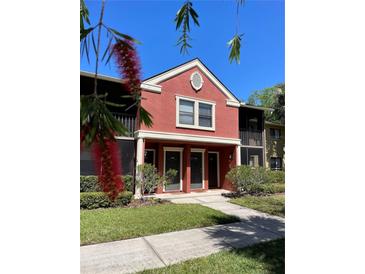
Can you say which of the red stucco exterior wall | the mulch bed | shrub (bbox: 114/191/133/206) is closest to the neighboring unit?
the red stucco exterior wall

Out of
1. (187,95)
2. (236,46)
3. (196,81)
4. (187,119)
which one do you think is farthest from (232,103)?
(236,46)

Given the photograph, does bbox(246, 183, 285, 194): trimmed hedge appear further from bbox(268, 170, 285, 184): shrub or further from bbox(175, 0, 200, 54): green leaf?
bbox(175, 0, 200, 54): green leaf

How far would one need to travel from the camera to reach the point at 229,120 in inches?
553

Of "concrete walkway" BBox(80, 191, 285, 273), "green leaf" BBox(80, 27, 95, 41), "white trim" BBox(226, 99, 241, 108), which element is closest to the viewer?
"green leaf" BBox(80, 27, 95, 41)

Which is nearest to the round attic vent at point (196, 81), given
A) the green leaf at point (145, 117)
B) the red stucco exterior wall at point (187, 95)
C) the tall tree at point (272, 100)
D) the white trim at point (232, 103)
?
Answer: the red stucco exterior wall at point (187, 95)

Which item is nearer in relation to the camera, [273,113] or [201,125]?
[201,125]

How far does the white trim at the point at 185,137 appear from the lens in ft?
35.6

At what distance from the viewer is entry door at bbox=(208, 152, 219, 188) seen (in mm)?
14492

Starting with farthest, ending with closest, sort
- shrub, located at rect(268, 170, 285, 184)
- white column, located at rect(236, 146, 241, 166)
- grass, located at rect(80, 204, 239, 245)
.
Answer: shrub, located at rect(268, 170, 285, 184) < white column, located at rect(236, 146, 241, 166) < grass, located at rect(80, 204, 239, 245)

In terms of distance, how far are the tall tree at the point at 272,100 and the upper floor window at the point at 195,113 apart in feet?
30.9

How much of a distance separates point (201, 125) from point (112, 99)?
12403 millimetres
